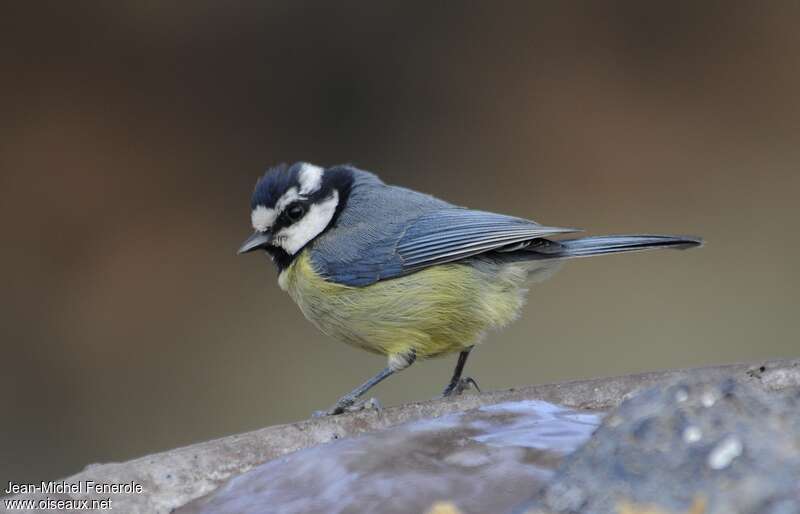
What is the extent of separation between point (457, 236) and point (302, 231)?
434 millimetres

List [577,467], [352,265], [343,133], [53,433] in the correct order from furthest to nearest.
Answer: [343,133] → [53,433] → [352,265] → [577,467]

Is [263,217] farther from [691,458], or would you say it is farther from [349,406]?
[691,458]

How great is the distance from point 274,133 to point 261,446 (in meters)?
3.37

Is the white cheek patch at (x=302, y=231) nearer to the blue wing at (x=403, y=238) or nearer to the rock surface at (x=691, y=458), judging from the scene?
the blue wing at (x=403, y=238)

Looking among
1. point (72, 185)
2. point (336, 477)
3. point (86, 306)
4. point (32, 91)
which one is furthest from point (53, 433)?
point (336, 477)

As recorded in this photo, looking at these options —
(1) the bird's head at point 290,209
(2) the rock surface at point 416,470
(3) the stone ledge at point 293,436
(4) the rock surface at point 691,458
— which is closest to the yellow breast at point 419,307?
(1) the bird's head at point 290,209

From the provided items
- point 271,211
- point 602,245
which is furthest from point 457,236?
point 271,211

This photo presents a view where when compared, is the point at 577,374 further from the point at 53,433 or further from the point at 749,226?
the point at 53,433

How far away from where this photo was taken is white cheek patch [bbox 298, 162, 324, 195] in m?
3.10

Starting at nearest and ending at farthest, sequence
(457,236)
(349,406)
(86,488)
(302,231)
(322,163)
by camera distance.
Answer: (86,488)
(349,406)
(457,236)
(302,231)
(322,163)

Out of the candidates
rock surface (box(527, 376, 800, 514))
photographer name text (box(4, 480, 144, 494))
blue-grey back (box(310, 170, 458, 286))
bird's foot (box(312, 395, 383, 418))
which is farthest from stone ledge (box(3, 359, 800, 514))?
blue-grey back (box(310, 170, 458, 286))

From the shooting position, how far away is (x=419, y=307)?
9.65 ft

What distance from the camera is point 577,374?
493 centimetres

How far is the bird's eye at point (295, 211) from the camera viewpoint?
10.1 feet
